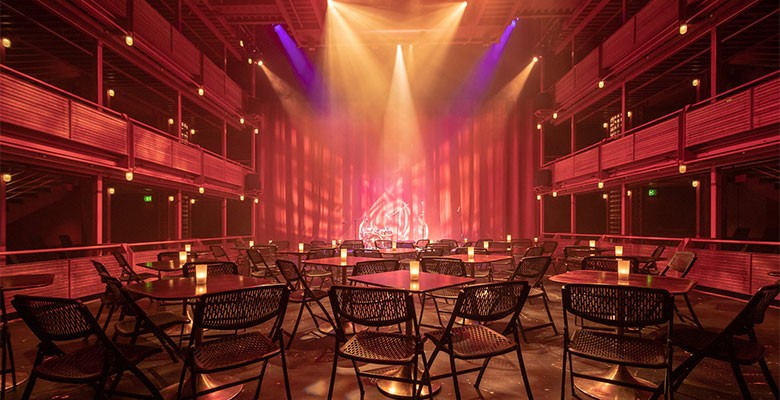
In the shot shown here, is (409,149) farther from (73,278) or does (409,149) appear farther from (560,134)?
(73,278)

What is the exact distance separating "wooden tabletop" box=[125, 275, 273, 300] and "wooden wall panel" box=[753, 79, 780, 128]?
7400 millimetres

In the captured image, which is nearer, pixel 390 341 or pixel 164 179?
pixel 390 341

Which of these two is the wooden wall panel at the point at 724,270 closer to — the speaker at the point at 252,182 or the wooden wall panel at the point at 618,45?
the wooden wall panel at the point at 618,45

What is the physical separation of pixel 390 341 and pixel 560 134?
13.0 m

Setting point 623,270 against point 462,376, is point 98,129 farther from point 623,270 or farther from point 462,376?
point 623,270

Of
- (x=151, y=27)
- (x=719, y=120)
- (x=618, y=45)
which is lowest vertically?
(x=719, y=120)

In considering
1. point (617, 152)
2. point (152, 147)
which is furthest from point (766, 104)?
point (152, 147)

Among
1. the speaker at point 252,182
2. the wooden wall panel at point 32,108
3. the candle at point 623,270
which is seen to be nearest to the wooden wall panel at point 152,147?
the wooden wall panel at point 32,108

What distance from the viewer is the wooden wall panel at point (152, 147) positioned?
7.48m

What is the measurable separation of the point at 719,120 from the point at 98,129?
35.3 feet

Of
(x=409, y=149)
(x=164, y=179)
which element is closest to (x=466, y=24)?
(x=409, y=149)

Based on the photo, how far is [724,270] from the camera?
6184 millimetres

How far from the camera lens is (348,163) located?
45.0 ft

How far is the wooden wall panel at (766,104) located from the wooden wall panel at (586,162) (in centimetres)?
412
